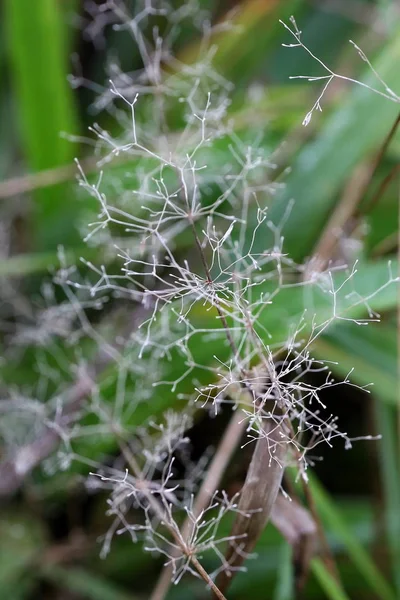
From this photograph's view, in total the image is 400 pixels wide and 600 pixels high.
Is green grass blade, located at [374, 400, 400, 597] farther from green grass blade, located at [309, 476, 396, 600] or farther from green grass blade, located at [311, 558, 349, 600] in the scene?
green grass blade, located at [311, 558, 349, 600]

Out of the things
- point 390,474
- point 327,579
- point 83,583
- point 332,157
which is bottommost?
point 83,583

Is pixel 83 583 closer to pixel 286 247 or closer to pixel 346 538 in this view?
pixel 346 538

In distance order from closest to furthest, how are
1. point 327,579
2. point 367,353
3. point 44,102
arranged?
point 327,579
point 367,353
point 44,102

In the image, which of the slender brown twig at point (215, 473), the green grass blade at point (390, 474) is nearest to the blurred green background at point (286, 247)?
the green grass blade at point (390, 474)

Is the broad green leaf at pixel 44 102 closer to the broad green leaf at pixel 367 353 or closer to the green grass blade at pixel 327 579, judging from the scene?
the broad green leaf at pixel 367 353

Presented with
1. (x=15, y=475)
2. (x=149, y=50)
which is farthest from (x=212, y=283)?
(x=149, y=50)

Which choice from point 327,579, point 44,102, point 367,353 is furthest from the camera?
point 44,102

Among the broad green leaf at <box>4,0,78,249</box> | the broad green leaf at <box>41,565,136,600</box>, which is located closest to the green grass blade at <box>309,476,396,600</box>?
the broad green leaf at <box>41,565,136,600</box>

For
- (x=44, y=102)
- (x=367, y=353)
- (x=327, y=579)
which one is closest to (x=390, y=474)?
(x=367, y=353)

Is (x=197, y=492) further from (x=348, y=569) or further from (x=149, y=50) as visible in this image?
(x=149, y=50)
